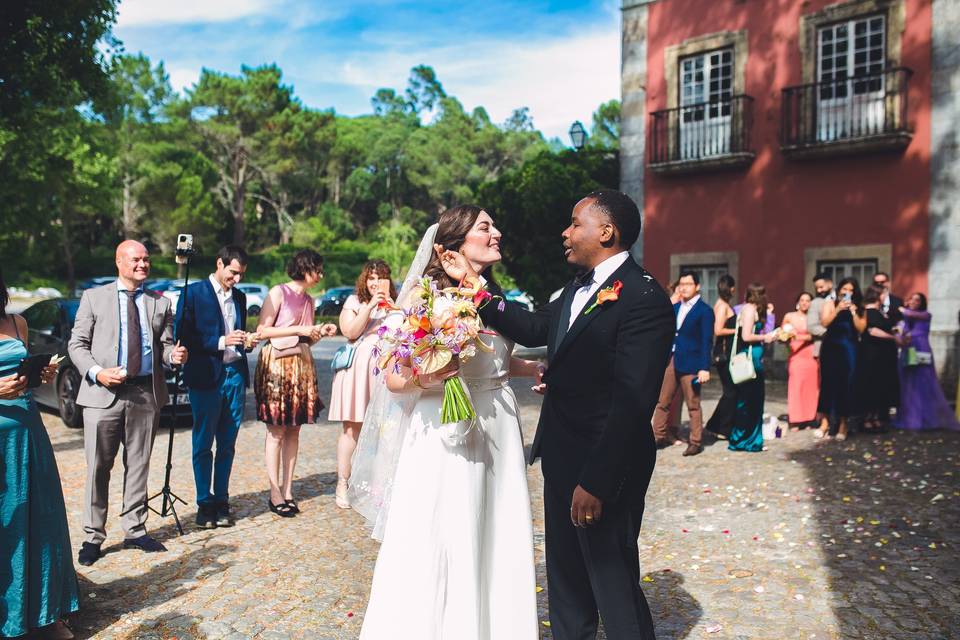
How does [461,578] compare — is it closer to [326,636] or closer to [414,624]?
[414,624]

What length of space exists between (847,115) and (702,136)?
3.04m

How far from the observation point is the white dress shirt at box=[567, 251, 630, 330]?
11.8 ft

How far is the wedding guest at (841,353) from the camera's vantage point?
10867 mm

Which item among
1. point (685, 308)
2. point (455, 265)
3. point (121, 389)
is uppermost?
point (455, 265)

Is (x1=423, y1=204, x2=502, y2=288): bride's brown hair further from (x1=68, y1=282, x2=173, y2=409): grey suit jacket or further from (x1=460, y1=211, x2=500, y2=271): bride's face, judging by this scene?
(x1=68, y1=282, x2=173, y2=409): grey suit jacket

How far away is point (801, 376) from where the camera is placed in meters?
11.7

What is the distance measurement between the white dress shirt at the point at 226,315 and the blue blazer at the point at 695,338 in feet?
16.9

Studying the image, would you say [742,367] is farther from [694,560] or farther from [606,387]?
[606,387]

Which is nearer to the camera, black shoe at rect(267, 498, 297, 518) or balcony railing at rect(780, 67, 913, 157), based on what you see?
black shoe at rect(267, 498, 297, 518)

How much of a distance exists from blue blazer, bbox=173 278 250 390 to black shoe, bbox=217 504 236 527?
0.97 meters

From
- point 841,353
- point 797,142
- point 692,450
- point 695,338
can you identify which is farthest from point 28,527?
point 797,142

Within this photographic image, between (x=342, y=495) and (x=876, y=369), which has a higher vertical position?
(x=876, y=369)

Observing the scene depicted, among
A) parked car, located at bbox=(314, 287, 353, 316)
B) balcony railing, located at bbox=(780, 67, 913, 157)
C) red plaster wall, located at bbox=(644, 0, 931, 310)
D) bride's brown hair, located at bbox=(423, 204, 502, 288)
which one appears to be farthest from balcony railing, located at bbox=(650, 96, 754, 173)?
parked car, located at bbox=(314, 287, 353, 316)

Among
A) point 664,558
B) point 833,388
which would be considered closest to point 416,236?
point 833,388
